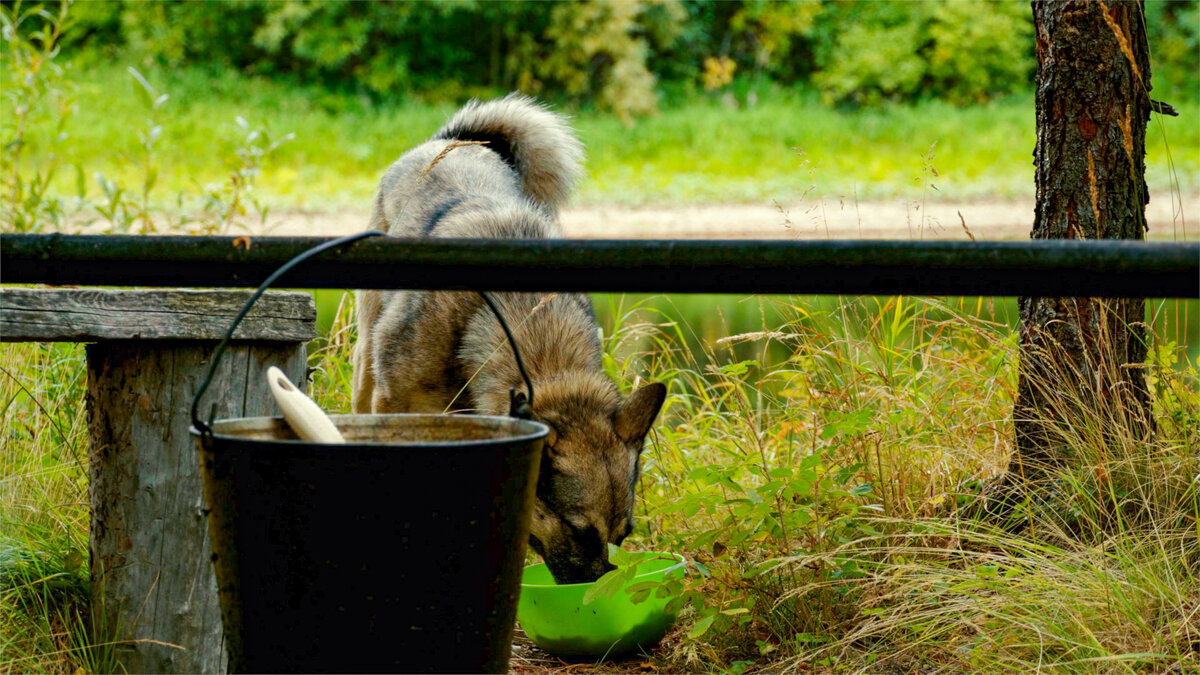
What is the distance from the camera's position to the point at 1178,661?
235 centimetres

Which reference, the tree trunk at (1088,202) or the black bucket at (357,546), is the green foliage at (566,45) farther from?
the black bucket at (357,546)

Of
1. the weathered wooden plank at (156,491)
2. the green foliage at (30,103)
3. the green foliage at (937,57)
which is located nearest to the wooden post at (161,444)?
the weathered wooden plank at (156,491)

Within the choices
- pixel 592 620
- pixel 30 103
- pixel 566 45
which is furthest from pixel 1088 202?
pixel 566 45

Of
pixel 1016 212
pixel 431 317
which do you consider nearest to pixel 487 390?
pixel 431 317

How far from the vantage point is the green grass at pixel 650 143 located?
1670 cm

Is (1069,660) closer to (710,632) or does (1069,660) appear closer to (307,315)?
(710,632)

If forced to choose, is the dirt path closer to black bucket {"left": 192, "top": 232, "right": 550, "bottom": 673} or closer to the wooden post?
the wooden post

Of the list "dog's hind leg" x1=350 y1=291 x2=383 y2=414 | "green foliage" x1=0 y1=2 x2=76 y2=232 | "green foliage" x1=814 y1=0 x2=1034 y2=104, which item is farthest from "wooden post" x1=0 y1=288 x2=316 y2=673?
"green foliage" x1=814 y1=0 x2=1034 y2=104

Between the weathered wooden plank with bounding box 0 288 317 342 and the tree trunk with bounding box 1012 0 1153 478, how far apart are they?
2057mm

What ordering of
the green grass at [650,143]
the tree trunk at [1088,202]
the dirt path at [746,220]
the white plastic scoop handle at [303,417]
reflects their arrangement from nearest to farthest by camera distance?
1. the white plastic scoop handle at [303,417]
2. the tree trunk at [1088,202]
3. the dirt path at [746,220]
4. the green grass at [650,143]

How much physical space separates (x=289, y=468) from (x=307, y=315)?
90 centimetres

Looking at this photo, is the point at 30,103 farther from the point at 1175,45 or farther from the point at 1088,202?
Result: the point at 1175,45

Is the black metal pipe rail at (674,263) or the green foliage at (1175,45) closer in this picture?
the black metal pipe rail at (674,263)

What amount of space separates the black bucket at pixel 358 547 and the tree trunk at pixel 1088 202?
204cm
